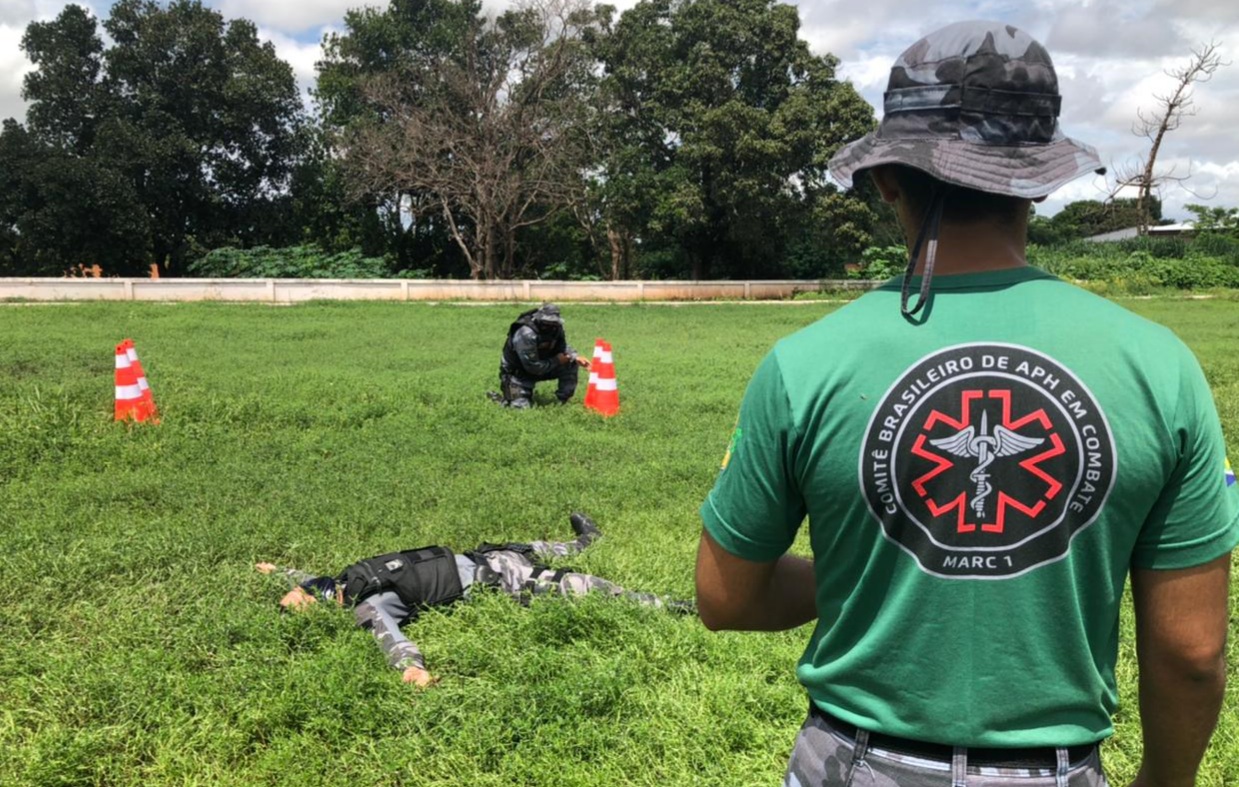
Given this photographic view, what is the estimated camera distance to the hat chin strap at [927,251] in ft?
3.98

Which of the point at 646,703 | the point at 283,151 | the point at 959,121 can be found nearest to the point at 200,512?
the point at 646,703

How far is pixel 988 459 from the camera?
1.19 meters

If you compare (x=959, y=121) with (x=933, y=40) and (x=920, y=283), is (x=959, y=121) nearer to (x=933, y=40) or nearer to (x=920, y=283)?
(x=933, y=40)

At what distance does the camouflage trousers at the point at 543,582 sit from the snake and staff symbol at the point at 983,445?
287cm

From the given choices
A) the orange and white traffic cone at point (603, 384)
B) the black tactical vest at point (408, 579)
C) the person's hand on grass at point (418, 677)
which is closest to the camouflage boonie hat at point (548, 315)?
the orange and white traffic cone at point (603, 384)

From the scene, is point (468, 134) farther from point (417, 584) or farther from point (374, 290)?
point (417, 584)

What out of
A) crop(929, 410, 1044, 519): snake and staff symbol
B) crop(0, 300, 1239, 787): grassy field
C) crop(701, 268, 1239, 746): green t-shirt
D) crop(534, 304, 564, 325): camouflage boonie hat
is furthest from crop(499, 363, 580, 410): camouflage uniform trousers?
crop(929, 410, 1044, 519): snake and staff symbol

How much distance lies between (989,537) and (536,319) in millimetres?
7827

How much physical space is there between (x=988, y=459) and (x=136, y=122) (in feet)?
121

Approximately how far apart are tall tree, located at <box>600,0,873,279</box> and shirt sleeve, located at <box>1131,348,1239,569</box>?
1177 inches

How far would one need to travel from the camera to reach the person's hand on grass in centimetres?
333

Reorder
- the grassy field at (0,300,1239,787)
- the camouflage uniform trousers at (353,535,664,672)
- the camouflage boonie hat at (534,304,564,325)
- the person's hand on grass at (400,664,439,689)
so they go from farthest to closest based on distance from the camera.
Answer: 1. the camouflage boonie hat at (534,304,564,325)
2. the camouflage uniform trousers at (353,535,664,672)
3. the person's hand on grass at (400,664,439,689)
4. the grassy field at (0,300,1239,787)

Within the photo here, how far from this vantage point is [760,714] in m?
3.17

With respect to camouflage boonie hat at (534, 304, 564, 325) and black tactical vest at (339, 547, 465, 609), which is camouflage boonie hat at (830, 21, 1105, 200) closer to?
black tactical vest at (339, 547, 465, 609)
